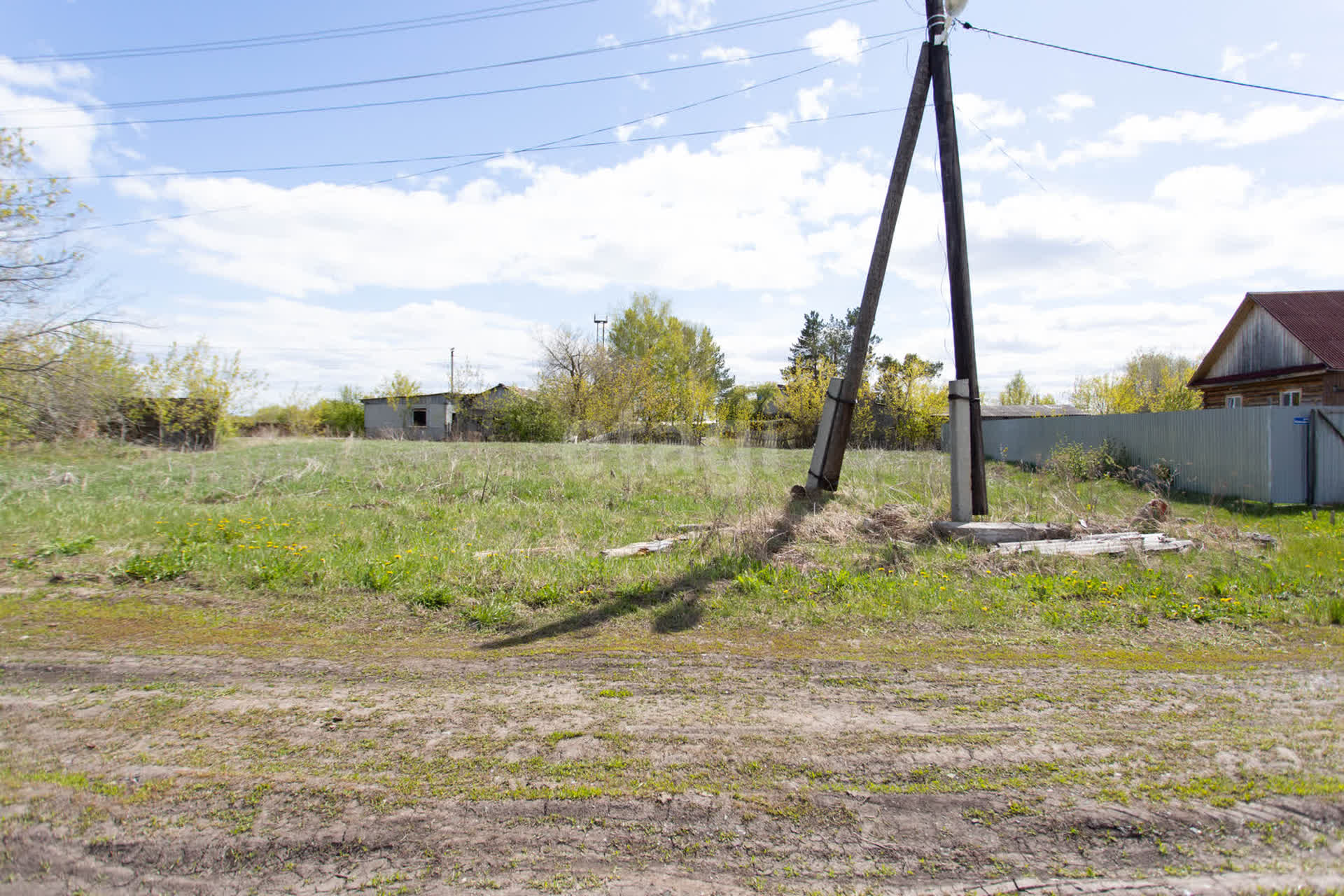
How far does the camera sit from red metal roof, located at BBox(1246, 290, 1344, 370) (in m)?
20.4

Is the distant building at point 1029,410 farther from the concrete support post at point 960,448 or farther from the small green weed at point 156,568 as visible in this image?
the small green weed at point 156,568

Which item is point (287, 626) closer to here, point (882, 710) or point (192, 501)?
point (882, 710)

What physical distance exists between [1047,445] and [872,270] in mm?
19112

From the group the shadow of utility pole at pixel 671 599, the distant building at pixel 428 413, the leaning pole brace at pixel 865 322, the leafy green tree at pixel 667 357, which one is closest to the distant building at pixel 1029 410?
the leafy green tree at pixel 667 357

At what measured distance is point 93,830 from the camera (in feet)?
8.52

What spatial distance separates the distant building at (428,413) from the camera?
167 ft

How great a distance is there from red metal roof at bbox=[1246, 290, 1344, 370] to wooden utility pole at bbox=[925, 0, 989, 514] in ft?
61.6

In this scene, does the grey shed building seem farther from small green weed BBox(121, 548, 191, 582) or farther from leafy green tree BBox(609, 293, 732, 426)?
small green weed BBox(121, 548, 191, 582)

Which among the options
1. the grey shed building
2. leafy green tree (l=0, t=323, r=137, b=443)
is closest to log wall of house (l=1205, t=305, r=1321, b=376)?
leafy green tree (l=0, t=323, r=137, b=443)

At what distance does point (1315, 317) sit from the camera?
2212cm

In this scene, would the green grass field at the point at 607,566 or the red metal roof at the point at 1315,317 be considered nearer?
the green grass field at the point at 607,566

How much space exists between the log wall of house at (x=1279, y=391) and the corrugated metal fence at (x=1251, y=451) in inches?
203

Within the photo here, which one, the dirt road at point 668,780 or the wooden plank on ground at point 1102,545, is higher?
the wooden plank on ground at point 1102,545

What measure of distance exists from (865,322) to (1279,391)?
2215 cm
